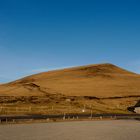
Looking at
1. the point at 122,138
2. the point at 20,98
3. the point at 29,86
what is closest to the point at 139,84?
the point at 29,86

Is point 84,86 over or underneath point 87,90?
over

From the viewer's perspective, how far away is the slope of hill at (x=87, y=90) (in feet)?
285

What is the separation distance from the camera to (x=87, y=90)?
101 meters

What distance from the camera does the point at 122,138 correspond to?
27.9m

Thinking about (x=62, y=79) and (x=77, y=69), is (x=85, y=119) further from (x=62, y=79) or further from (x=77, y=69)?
(x=77, y=69)

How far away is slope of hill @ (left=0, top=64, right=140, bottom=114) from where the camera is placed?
86.8 m

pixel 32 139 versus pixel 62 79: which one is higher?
pixel 62 79

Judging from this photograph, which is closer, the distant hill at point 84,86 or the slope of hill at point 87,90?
the slope of hill at point 87,90

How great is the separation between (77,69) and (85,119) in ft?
→ 333

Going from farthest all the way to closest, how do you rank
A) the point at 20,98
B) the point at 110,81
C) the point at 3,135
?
the point at 110,81, the point at 20,98, the point at 3,135

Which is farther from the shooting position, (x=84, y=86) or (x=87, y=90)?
(x=84, y=86)

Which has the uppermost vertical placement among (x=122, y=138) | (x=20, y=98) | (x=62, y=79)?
(x=62, y=79)

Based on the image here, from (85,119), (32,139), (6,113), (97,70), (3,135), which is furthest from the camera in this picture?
(97,70)

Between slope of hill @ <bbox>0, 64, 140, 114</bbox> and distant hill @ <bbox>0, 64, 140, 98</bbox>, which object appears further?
distant hill @ <bbox>0, 64, 140, 98</bbox>
